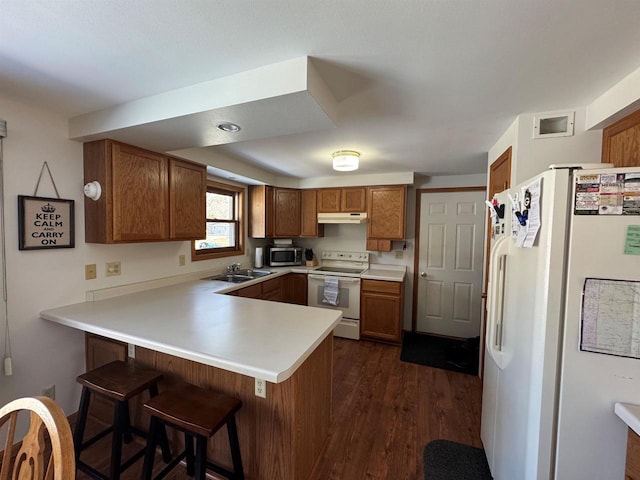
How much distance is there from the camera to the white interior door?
11.2ft

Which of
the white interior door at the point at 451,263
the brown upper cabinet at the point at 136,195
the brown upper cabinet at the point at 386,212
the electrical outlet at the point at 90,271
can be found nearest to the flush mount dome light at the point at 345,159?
the brown upper cabinet at the point at 386,212

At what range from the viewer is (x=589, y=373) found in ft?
2.89

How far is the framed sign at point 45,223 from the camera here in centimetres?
161

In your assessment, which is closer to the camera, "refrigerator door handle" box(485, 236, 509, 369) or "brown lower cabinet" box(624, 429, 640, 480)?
"brown lower cabinet" box(624, 429, 640, 480)

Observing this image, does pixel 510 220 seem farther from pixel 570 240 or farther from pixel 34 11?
pixel 34 11

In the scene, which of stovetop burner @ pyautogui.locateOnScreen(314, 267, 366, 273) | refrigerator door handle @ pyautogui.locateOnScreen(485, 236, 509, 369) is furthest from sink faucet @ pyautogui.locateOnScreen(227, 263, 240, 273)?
refrigerator door handle @ pyautogui.locateOnScreen(485, 236, 509, 369)

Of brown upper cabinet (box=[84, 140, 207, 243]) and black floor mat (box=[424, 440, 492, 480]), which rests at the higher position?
brown upper cabinet (box=[84, 140, 207, 243])

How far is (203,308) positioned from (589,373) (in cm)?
196

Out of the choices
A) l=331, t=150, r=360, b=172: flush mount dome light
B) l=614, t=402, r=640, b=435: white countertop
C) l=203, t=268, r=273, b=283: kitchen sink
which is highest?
l=331, t=150, r=360, b=172: flush mount dome light

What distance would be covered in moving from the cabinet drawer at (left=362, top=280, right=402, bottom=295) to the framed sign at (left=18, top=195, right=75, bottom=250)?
2838mm

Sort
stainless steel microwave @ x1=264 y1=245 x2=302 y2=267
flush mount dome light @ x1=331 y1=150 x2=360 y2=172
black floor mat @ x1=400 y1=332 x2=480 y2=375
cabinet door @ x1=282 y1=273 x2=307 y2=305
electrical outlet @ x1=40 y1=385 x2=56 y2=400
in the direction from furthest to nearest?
stainless steel microwave @ x1=264 y1=245 x2=302 y2=267 < cabinet door @ x1=282 y1=273 x2=307 y2=305 < black floor mat @ x1=400 y1=332 x2=480 y2=375 < flush mount dome light @ x1=331 y1=150 x2=360 y2=172 < electrical outlet @ x1=40 y1=385 x2=56 y2=400

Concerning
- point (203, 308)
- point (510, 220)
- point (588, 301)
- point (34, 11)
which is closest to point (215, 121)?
point (34, 11)

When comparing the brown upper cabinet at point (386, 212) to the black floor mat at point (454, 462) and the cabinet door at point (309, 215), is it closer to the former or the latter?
the cabinet door at point (309, 215)

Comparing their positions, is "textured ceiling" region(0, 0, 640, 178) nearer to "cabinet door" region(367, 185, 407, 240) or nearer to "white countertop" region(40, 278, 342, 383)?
"white countertop" region(40, 278, 342, 383)
